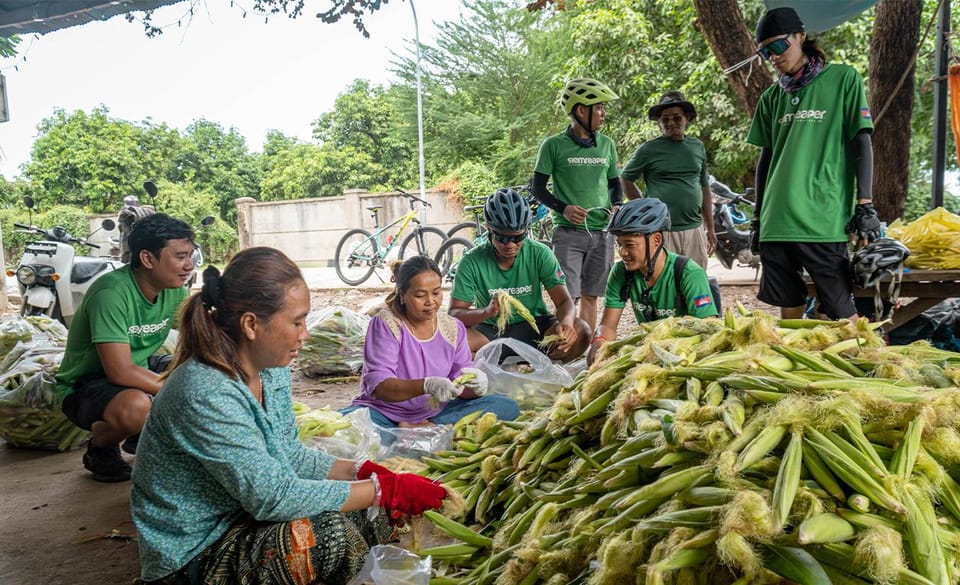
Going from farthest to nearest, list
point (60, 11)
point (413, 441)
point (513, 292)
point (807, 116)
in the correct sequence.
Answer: point (60, 11) < point (513, 292) < point (807, 116) < point (413, 441)

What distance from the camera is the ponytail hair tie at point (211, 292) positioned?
1.88 meters

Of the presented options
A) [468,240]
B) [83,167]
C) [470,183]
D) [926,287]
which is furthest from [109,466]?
[83,167]

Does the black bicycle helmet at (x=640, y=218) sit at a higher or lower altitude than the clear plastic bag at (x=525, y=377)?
higher

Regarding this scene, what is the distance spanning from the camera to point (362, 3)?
4.77m

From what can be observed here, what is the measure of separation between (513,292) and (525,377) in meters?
0.78

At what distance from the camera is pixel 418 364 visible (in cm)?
338

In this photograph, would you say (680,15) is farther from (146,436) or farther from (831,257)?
(146,436)

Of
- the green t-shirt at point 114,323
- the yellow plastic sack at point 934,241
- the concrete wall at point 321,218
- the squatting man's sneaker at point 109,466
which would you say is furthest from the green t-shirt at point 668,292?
the concrete wall at point 321,218

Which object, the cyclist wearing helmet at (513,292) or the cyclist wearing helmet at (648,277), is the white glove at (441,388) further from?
the cyclist wearing helmet at (513,292)

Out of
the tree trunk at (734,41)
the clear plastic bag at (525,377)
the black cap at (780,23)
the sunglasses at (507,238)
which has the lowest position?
the clear plastic bag at (525,377)

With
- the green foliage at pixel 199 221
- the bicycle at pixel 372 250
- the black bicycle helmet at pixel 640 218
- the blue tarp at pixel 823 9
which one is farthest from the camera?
the green foliage at pixel 199 221

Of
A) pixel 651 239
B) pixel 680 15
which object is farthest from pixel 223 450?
pixel 680 15

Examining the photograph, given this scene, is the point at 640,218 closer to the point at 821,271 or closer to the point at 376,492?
the point at 821,271

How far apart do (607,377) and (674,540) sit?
86 cm
